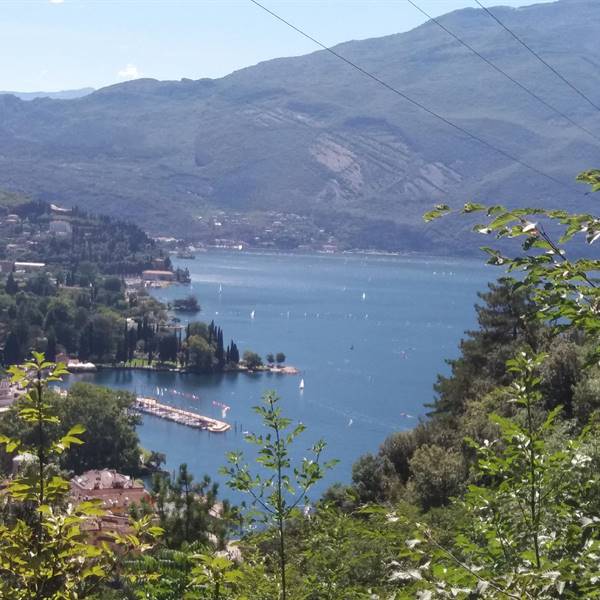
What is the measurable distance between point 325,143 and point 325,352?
97777 mm

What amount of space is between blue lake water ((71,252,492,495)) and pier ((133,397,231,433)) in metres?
0.28

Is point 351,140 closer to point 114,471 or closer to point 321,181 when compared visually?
point 321,181

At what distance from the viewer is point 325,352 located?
123 ft

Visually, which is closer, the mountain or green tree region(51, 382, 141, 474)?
green tree region(51, 382, 141, 474)

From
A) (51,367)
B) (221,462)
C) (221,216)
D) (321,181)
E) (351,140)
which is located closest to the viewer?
(51,367)

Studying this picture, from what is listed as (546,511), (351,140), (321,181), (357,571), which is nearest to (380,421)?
(357,571)

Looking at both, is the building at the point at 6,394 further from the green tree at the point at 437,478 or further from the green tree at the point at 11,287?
the green tree at the point at 11,287

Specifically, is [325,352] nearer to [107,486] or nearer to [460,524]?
[107,486]

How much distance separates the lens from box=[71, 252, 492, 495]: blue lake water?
24.2m

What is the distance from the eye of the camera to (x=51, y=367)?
162 centimetres

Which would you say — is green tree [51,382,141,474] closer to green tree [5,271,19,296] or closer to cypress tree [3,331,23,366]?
cypress tree [3,331,23,366]

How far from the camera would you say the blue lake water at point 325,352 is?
24.2 m

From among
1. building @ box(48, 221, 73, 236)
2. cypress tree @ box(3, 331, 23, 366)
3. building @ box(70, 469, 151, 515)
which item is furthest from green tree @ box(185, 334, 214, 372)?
building @ box(48, 221, 73, 236)

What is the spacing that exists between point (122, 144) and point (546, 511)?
138968mm
